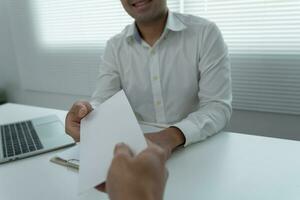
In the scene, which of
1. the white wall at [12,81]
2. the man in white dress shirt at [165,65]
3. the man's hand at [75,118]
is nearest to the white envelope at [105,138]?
the man's hand at [75,118]

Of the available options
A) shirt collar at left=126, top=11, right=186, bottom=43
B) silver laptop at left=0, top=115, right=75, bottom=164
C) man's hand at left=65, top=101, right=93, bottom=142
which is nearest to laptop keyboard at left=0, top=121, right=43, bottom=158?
silver laptop at left=0, top=115, right=75, bottom=164

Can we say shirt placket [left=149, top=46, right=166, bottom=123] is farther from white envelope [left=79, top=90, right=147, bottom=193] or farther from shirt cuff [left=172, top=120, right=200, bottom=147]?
white envelope [left=79, top=90, right=147, bottom=193]

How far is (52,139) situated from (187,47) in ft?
2.14

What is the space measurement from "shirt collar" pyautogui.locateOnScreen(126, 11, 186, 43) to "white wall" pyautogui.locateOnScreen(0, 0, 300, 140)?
0.73m

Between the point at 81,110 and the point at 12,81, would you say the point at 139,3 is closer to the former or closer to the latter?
the point at 81,110

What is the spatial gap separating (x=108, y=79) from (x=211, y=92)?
0.48 meters

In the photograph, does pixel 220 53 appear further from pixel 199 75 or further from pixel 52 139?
pixel 52 139

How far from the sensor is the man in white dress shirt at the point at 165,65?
1.18 metres

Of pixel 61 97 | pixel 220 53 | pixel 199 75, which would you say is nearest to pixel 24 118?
pixel 199 75

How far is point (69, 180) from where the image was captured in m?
0.74

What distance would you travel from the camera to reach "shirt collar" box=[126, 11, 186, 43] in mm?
1265

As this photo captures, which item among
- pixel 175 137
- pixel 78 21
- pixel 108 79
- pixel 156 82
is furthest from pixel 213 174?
pixel 78 21

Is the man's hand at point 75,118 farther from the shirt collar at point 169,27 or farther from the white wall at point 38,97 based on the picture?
the white wall at point 38,97

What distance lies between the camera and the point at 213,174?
71 centimetres
